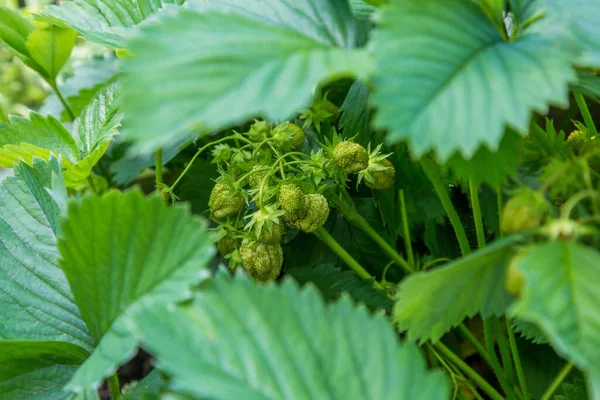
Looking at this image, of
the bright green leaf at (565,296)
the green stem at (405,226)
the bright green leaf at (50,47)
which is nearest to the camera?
the bright green leaf at (565,296)

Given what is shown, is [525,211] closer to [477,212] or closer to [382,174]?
[477,212]

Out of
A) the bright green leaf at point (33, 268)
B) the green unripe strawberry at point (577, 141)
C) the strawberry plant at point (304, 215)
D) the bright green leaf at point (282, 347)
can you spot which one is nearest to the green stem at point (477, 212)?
the strawberry plant at point (304, 215)

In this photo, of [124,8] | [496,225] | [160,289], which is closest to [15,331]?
[160,289]

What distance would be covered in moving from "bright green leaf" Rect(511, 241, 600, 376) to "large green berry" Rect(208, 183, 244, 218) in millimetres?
360

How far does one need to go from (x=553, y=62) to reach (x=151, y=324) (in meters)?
0.30

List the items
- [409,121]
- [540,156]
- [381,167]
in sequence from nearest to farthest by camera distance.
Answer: [409,121] → [540,156] → [381,167]

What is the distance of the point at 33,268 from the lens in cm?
62

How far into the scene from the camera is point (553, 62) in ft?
1.24

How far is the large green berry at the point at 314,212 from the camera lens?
64 centimetres

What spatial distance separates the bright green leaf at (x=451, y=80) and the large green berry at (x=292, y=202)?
10.3 inches

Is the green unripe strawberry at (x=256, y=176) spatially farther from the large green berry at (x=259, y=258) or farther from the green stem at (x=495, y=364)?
the green stem at (x=495, y=364)

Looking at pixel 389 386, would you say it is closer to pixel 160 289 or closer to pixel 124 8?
pixel 160 289

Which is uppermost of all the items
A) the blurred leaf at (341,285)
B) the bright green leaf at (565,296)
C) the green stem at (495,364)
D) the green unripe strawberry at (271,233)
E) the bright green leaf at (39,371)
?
the bright green leaf at (565,296)

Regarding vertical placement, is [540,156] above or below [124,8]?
below
